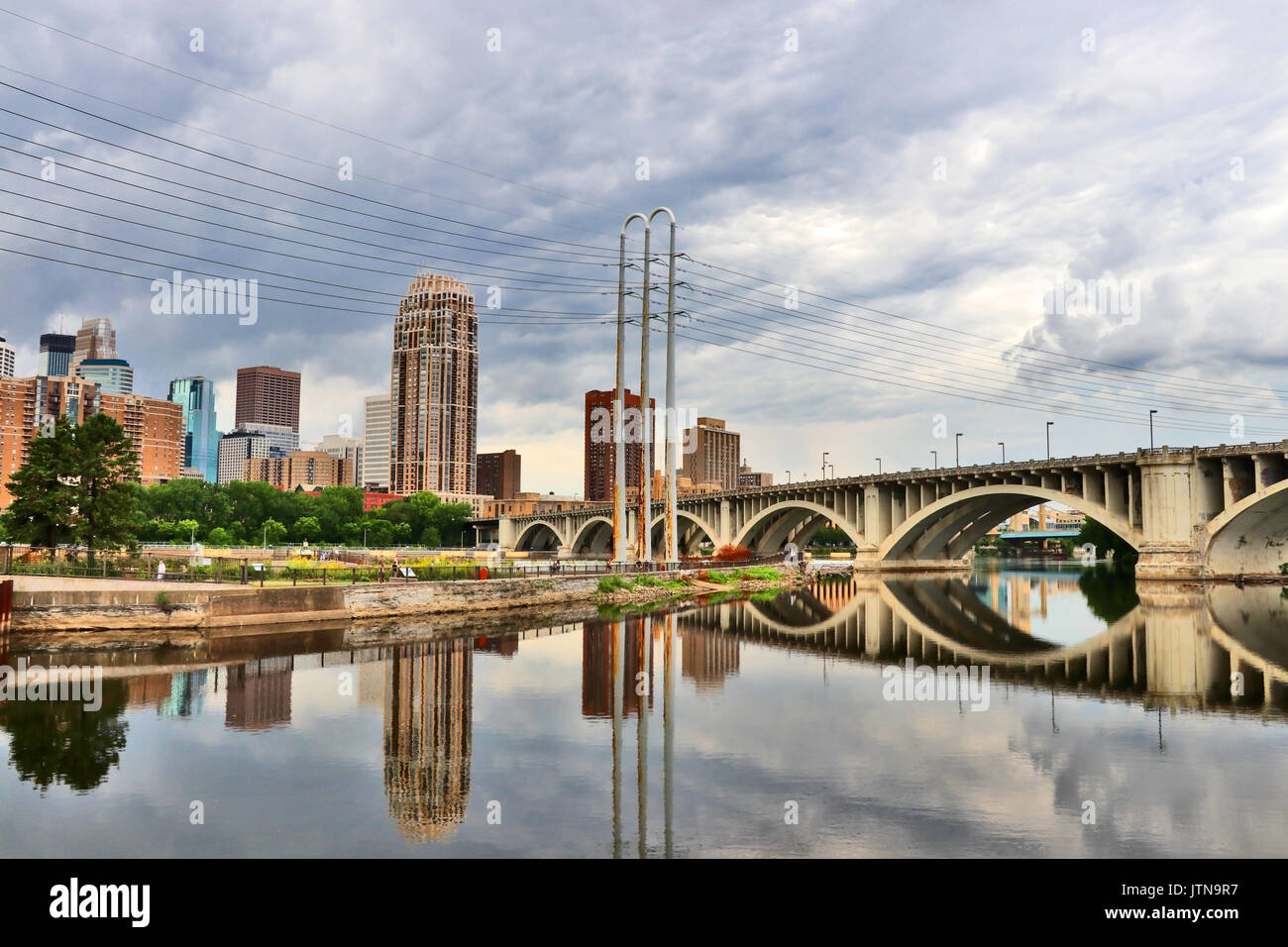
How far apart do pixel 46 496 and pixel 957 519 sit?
3270 inches

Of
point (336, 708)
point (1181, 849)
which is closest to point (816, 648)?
point (336, 708)

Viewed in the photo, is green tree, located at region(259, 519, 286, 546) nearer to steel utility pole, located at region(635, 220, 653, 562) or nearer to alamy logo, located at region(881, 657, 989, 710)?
steel utility pole, located at region(635, 220, 653, 562)

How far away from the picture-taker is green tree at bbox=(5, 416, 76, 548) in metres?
48.9

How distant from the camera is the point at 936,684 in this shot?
85.3 feet

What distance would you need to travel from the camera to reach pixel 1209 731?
19.2 meters

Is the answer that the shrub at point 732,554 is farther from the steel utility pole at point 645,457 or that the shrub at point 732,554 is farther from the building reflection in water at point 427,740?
the building reflection in water at point 427,740

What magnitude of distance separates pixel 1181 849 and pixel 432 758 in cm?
1215

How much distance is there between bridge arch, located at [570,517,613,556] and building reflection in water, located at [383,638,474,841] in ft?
391

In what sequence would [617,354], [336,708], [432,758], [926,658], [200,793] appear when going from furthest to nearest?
1. [617,354]
2. [926,658]
3. [336,708]
4. [432,758]
5. [200,793]

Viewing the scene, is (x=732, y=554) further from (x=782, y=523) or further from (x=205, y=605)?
(x=205, y=605)
